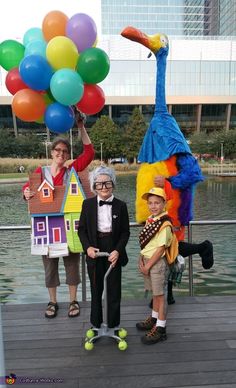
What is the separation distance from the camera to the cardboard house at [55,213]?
306 centimetres

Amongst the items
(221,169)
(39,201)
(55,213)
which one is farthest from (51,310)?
(221,169)

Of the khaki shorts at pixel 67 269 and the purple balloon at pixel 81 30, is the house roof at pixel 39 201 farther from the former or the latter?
the purple balloon at pixel 81 30

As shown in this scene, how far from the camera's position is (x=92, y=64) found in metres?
2.91

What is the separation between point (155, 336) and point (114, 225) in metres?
0.88

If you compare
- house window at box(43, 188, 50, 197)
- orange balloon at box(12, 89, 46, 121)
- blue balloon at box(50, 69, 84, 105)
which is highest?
blue balloon at box(50, 69, 84, 105)

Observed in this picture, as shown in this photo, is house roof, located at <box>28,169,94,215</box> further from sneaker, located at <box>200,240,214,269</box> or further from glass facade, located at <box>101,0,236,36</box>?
glass facade, located at <box>101,0,236,36</box>

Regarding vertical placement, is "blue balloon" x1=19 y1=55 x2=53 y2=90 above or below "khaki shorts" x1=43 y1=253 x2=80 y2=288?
above

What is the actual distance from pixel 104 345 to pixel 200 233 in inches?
265

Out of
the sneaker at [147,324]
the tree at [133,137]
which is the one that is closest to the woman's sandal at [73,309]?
the sneaker at [147,324]

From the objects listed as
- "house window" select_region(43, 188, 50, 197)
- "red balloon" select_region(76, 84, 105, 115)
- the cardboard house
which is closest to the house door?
the cardboard house

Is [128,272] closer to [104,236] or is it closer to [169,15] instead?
[104,236]

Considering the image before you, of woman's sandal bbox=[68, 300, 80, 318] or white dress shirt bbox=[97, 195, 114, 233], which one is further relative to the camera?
woman's sandal bbox=[68, 300, 80, 318]

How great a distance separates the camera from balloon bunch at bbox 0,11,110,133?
2807 mm

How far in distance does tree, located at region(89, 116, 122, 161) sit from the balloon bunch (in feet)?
122
